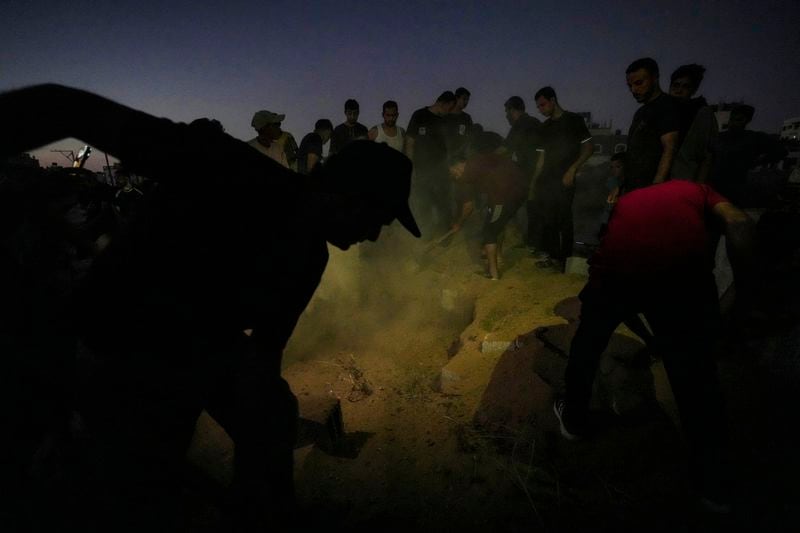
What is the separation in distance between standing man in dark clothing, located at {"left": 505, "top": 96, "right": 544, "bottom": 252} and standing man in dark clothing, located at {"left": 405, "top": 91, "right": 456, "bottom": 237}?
106 cm

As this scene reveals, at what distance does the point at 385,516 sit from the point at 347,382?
2.46 m

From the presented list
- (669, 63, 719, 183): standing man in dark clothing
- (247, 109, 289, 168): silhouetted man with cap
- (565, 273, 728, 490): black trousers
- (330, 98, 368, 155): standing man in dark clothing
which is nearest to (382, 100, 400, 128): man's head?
(330, 98, 368, 155): standing man in dark clothing

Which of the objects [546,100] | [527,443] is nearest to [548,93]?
[546,100]

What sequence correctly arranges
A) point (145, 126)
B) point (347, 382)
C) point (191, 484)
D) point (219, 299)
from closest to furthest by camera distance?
1. point (145, 126)
2. point (219, 299)
3. point (191, 484)
4. point (347, 382)

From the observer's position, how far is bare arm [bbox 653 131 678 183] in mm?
3635

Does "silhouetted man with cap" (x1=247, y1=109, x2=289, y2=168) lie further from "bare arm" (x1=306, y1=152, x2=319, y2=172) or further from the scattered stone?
the scattered stone

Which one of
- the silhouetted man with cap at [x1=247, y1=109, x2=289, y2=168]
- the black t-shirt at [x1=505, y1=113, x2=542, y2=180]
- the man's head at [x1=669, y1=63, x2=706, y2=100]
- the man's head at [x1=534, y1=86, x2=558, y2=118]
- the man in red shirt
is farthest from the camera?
the black t-shirt at [x1=505, y1=113, x2=542, y2=180]

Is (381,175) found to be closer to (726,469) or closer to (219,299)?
(219,299)

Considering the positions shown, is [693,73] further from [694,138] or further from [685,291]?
[685,291]

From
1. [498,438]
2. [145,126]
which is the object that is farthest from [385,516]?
[145,126]

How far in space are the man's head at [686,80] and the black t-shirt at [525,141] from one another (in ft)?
6.21

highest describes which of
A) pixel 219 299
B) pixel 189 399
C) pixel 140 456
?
pixel 219 299

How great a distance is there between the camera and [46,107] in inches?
44.9

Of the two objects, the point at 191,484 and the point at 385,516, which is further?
the point at 385,516
